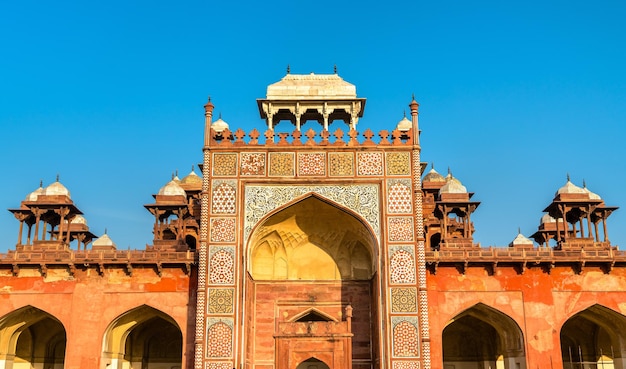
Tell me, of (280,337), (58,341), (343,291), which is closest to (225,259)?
(280,337)

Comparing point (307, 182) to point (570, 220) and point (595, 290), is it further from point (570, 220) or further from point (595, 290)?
point (570, 220)

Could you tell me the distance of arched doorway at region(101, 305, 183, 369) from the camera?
63.7ft

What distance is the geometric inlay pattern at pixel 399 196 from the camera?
1839 cm

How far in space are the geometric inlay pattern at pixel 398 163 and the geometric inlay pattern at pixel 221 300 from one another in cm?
540

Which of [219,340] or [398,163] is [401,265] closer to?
[398,163]

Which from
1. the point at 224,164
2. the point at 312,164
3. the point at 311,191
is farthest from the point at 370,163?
the point at 224,164

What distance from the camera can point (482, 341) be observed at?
2294 cm

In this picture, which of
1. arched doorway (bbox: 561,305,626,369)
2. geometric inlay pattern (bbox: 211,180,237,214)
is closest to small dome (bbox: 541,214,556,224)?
arched doorway (bbox: 561,305,626,369)

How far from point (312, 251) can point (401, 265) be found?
3.43m

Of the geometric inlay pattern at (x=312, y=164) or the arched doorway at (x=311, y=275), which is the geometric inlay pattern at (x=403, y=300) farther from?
the geometric inlay pattern at (x=312, y=164)

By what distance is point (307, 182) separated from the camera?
61.2 feet

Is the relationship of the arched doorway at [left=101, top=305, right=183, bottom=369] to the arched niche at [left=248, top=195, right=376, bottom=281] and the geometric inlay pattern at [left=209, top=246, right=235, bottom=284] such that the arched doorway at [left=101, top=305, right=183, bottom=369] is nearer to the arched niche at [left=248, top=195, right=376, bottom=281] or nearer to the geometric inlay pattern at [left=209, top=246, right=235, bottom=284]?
the geometric inlay pattern at [left=209, top=246, right=235, bottom=284]

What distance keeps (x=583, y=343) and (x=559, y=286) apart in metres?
4.49

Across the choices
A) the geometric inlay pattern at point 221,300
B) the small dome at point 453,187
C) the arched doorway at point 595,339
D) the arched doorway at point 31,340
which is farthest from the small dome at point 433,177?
the arched doorway at point 31,340
